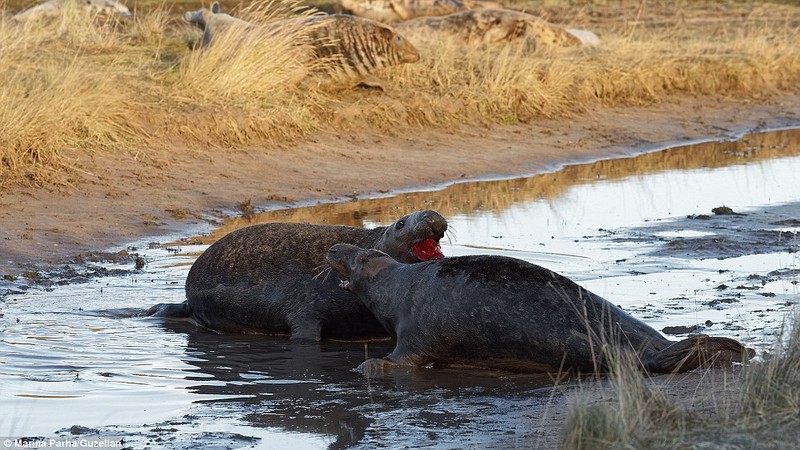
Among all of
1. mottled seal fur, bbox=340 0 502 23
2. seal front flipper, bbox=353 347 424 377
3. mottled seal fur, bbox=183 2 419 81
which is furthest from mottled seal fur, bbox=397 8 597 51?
seal front flipper, bbox=353 347 424 377

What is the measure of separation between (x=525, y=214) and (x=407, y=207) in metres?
1.09

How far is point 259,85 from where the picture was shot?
14500mm

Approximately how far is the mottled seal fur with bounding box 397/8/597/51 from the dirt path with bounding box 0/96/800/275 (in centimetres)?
227

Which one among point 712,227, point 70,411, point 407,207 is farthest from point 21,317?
point 712,227

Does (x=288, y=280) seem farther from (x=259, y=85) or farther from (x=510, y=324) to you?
(x=259, y=85)

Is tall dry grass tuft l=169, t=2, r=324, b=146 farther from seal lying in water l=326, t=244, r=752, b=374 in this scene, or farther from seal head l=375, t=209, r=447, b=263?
seal lying in water l=326, t=244, r=752, b=374

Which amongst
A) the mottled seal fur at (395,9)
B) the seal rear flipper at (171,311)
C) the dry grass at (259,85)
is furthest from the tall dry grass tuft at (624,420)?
the mottled seal fur at (395,9)

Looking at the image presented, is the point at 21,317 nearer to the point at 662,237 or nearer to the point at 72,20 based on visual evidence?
the point at 662,237

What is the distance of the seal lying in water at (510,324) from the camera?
20.6 feet

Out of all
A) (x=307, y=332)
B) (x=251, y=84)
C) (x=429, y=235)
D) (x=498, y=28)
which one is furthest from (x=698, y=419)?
(x=498, y=28)

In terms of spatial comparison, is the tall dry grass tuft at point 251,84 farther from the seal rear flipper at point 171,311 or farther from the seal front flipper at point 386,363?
the seal front flipper at point 386,363

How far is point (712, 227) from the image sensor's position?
430 inches

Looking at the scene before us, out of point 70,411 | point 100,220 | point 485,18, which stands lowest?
point 70,411

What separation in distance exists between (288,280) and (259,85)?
22.7ft
